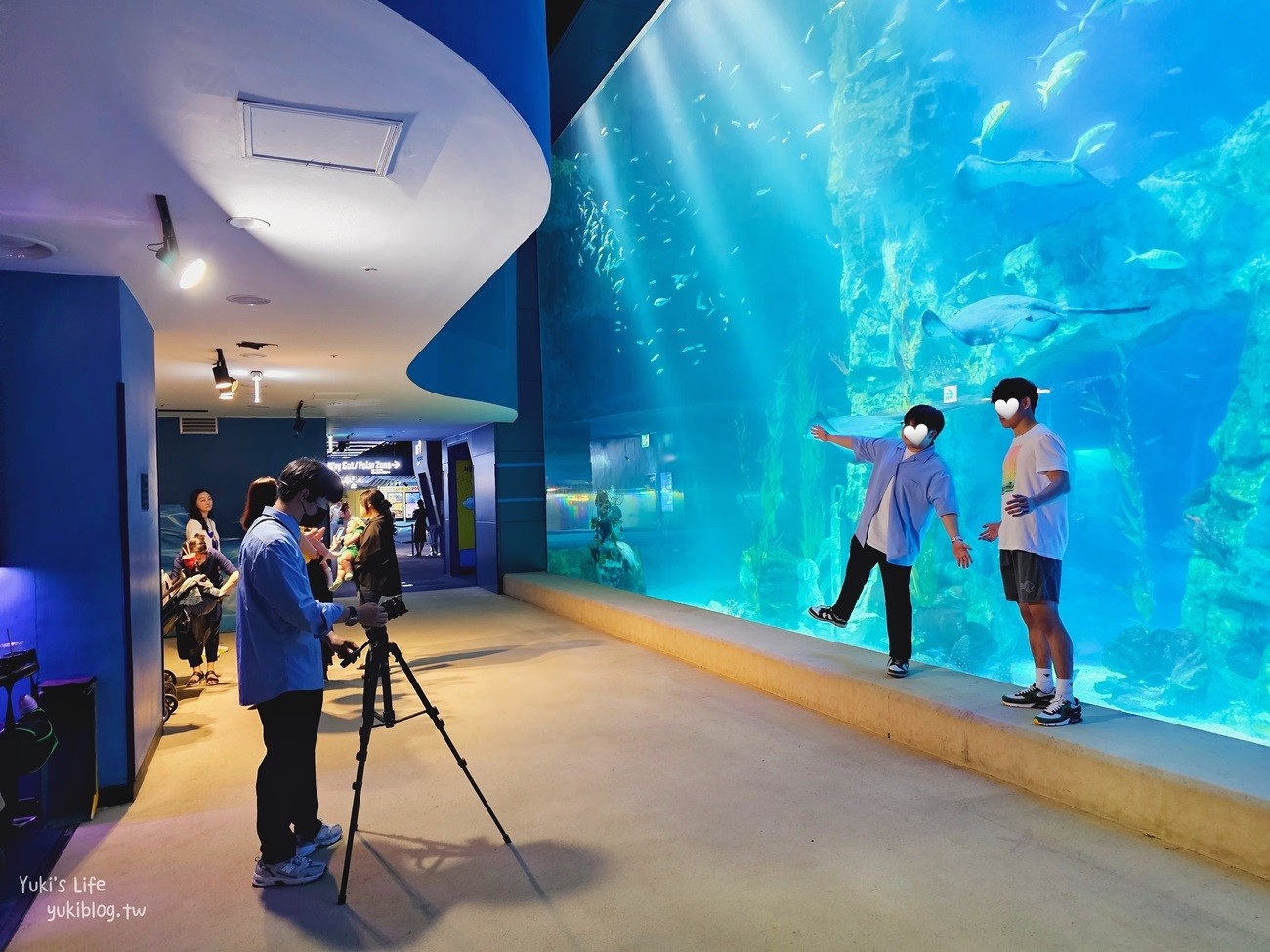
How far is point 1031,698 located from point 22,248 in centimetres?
585

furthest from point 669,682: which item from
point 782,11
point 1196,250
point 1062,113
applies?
point 782,11

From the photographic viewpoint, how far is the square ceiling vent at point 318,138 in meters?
2.54

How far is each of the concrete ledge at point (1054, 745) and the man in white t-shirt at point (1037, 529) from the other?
24 cm

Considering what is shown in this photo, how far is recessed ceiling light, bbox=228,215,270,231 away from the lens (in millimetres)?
3516

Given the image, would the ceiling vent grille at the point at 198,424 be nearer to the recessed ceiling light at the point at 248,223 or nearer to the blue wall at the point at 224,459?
the blue wall at the point at 224,459

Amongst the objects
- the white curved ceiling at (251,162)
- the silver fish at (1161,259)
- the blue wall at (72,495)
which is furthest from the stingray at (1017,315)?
the blue wall at (72,495)

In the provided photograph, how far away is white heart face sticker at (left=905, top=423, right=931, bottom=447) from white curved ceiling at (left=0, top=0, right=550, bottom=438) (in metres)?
2.87

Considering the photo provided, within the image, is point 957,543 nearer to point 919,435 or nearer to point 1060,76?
point 919,435

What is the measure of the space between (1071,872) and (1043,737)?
923 mm

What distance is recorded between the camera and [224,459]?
41.1 feet

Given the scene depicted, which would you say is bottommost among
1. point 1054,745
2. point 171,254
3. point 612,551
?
point 1054,745

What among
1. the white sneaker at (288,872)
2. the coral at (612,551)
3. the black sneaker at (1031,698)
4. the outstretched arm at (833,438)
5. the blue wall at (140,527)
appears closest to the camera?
the white sneaker at (288,872)

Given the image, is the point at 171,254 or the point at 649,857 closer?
the point at 649,857

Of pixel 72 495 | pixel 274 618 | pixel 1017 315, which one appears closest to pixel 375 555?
pixel 72 495
